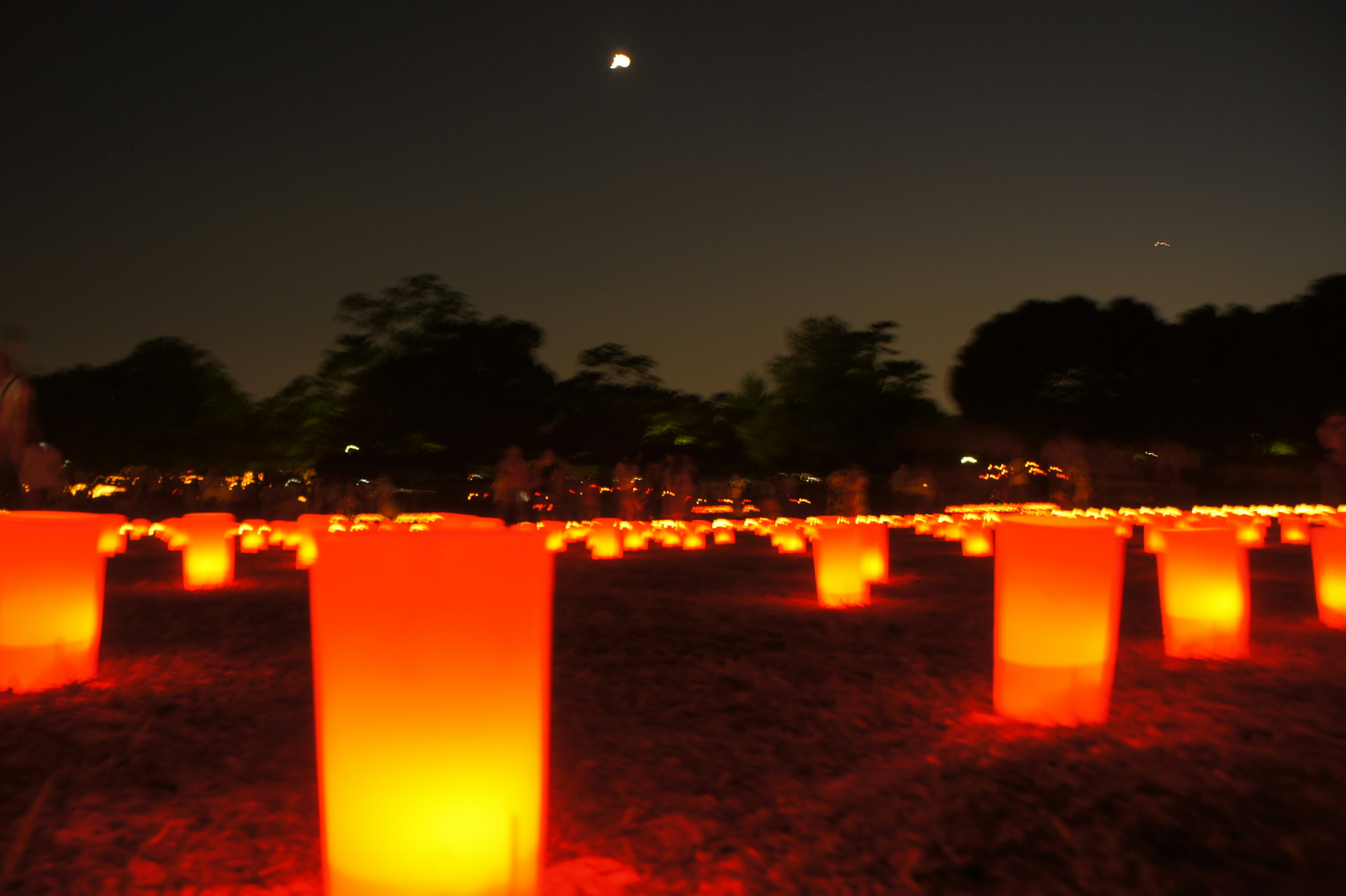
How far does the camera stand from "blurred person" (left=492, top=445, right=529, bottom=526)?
1630cm

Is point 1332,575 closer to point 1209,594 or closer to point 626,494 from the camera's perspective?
point 1209,594

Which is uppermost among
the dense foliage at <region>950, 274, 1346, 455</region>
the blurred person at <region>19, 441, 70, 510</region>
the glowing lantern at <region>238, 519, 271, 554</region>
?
the dense foliage at <region>950, 274, 1346, 455</region>

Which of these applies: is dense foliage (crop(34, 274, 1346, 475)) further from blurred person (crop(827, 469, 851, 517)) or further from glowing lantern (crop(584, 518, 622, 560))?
glowing lantern (crop(584, 518, 622, 560))

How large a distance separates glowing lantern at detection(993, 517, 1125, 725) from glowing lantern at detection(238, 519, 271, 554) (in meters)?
13.7

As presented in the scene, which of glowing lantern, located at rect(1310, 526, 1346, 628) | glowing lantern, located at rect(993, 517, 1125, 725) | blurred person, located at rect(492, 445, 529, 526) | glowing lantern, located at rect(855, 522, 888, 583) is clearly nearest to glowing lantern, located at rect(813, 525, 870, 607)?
glowing lantern, located at rect(855, 522, 888, 583)

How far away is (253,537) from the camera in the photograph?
16172 millimetres

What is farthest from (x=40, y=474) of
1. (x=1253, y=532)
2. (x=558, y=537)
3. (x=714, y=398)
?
(x=714, y=398)

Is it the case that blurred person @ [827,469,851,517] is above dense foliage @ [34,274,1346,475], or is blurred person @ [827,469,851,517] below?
below

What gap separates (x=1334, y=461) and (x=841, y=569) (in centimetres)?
2009

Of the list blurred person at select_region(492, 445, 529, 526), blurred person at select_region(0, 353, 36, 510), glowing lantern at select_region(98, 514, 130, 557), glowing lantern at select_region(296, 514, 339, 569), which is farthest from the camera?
blurred person at select_region(492, 445, 529, 526)

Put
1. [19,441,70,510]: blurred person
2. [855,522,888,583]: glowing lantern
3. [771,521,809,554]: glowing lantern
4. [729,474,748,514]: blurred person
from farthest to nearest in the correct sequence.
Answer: [729,474,748,514]: blurred person
[771,521,809,554]: glowing lantern
[19,441,70,510]: blurred person
[855,522,888,583]: glowing lantern

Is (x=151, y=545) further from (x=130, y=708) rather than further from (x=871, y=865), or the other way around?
(x=871, y=865)

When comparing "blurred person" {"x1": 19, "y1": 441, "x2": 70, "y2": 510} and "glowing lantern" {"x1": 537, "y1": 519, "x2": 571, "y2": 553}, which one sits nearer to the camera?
"blurred person" {"x1": 19, "y1": 441, "x2": 70, "y2": 510}

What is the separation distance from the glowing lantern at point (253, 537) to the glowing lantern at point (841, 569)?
408 inches
